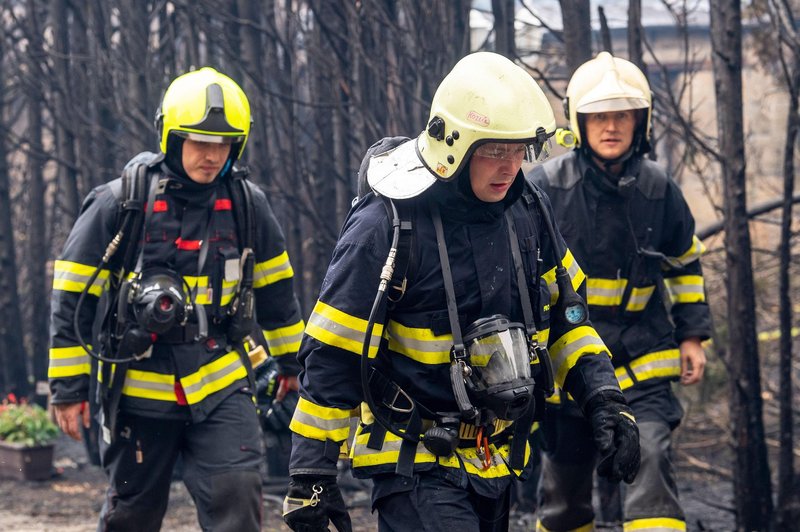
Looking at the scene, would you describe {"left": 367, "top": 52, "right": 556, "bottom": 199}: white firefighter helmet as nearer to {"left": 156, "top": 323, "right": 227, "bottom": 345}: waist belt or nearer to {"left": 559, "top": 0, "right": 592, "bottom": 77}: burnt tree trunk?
{"left": 156, "top": 323, "right": 227, "bottom": 345}: waist belt

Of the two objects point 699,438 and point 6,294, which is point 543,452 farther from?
point 6,294

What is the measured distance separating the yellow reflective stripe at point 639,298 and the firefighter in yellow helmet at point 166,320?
1644mm

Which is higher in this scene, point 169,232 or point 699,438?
point 169,232

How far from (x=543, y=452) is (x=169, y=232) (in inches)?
76.3

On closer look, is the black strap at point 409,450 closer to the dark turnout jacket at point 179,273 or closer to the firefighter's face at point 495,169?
the firefighter's face at point 495,169

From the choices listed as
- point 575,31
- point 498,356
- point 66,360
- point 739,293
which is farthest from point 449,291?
point 575,31

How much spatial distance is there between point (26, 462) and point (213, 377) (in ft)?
15.8

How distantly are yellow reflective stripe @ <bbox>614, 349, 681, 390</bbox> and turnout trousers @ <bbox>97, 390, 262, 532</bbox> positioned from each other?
1.59 metres

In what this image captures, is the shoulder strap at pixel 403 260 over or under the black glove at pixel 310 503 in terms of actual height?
over

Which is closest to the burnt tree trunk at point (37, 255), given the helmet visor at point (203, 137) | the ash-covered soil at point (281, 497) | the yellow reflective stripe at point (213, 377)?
the ash-covered soil at point (281, 497)

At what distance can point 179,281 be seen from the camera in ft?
16.9

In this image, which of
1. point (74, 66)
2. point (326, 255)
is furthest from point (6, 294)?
point (326, 255)

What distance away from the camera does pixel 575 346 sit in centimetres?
405

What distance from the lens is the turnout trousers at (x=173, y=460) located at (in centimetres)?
505
